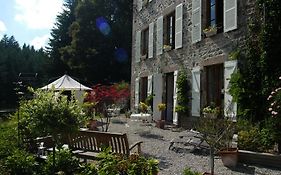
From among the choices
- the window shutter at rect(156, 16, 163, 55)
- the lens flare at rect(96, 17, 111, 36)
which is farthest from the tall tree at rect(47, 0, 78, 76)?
the window shutter at rect(156, 16, 163, 55)

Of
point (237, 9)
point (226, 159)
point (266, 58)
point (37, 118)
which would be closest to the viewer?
point (37, 118)

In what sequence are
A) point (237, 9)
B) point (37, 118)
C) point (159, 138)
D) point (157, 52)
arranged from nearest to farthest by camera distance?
point (37, 118) < point (237, 9) < point (159, 138) < point (157, 52)

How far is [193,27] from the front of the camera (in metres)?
11.7

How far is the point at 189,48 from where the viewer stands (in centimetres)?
1217

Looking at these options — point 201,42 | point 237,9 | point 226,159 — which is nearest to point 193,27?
point 201,42

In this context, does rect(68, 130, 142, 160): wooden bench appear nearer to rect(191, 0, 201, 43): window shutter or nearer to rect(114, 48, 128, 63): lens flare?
rect(191, 0, 201, 43): window shutter

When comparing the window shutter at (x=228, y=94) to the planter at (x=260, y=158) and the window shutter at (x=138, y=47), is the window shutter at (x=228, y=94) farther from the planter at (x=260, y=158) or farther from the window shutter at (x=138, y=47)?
the window shutter at (x=138, y=47)

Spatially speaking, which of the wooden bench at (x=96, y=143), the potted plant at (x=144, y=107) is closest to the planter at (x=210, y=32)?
the potted plant at (x=144, y=107)

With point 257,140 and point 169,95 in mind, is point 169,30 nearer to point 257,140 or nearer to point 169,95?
point 169,95

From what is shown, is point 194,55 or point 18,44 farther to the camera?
point 18,44

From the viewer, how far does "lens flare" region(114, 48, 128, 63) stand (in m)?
29.1

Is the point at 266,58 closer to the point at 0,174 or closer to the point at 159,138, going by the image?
the point at 159,138

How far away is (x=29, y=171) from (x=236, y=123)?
507cm

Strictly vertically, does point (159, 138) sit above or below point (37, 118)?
below
